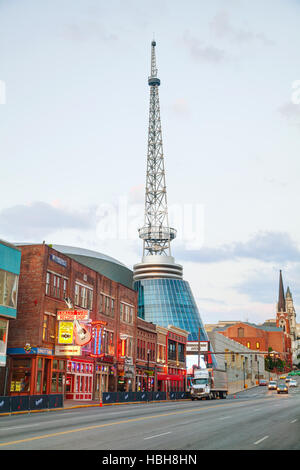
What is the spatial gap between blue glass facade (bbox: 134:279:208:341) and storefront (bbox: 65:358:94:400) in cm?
6590

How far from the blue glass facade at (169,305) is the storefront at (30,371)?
248ft

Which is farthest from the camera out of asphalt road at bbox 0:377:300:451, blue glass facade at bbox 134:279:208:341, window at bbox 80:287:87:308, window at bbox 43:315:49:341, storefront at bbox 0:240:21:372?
blue glass facade at bbox 134:279:208:341

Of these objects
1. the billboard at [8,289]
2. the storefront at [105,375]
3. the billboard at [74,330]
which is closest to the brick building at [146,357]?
the storefront at [105,375]

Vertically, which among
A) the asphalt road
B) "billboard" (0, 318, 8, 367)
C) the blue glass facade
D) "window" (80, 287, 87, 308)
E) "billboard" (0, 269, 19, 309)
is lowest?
the asphalt road

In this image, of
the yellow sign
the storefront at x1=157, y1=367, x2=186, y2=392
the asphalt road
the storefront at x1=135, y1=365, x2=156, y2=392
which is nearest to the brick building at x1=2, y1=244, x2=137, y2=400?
the yellow sign

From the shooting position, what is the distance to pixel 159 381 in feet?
274

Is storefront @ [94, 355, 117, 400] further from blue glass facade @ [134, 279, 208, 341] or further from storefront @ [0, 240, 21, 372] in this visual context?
blue glass facade @ [134, 279, 208, 341]

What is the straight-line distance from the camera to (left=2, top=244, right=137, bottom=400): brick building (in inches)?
1828

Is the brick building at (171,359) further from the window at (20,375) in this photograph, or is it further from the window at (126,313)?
the window at (20,375)

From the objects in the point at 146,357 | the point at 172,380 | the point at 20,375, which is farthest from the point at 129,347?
the point at 20,375

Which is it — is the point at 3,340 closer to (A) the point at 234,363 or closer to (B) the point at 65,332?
(B) the point at 65,332

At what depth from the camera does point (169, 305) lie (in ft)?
419

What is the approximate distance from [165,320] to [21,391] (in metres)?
80.0

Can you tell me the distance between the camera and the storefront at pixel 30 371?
45.5 metres
